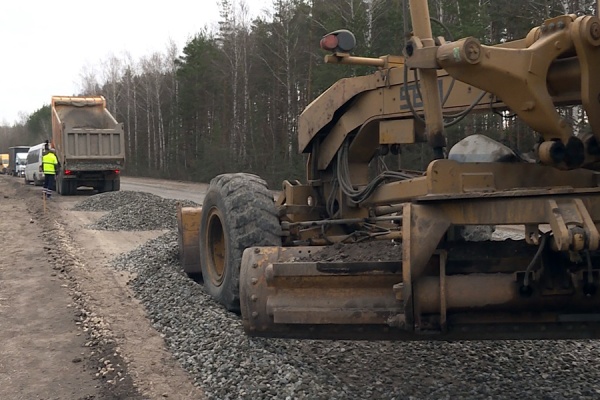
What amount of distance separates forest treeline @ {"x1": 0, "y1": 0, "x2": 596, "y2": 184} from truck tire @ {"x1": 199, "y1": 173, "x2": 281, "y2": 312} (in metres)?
2.89

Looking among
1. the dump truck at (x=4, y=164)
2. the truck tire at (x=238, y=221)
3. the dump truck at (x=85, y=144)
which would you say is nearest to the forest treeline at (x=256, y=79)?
the truck tire at (x=238, y=221)

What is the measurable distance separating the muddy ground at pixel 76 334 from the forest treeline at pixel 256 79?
176 inches

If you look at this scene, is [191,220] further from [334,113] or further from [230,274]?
[334,113]

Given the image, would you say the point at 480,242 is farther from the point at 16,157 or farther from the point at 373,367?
the point at 16,157

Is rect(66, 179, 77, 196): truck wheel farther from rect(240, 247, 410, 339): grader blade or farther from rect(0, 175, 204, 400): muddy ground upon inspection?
rect(240, 247, 410, 339): grader blade

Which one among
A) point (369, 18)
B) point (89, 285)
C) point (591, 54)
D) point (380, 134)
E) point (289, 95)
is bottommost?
point (89, 285)

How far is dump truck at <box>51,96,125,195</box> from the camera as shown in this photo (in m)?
25.5

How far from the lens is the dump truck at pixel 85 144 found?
25500 mm

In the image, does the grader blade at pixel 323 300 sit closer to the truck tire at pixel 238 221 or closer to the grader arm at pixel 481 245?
the grader arm at pixel 481 245

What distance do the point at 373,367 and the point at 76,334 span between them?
118 inches

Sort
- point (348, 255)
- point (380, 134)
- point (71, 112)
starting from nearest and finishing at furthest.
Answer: point (348, 255) → point (380, 134) → point (71, 112)

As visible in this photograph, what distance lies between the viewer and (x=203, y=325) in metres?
6.15

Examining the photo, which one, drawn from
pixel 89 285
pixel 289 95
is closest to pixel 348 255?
pixel 89 285

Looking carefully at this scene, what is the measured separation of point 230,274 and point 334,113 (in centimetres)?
177
